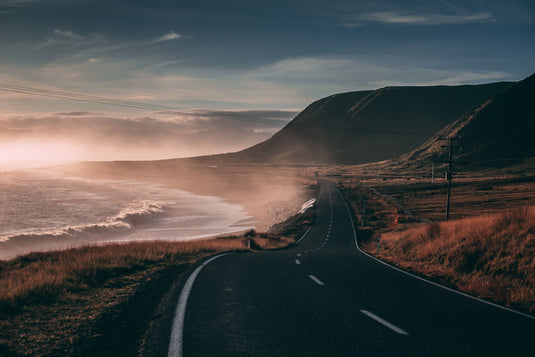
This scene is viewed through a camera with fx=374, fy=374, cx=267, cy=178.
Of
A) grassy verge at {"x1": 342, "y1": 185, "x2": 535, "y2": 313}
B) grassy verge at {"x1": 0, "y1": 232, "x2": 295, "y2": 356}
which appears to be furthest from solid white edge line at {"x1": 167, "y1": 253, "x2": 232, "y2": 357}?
grassy verge at {"x1": 342, "y1": 185, "x2": 535, "y2": 313}

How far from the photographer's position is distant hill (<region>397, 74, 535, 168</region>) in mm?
158750

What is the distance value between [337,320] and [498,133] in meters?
202

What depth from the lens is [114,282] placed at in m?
10.3

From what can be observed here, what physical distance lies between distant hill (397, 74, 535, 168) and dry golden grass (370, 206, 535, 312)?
152 m

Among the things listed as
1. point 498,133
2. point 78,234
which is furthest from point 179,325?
A: point 498,133

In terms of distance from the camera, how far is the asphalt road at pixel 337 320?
525 centimetres

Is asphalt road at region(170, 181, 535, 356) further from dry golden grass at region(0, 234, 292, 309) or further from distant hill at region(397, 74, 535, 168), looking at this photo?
distant hill at region(397, 74, 535, 168)

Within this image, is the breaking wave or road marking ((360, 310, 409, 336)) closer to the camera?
road marking ((360, 310, 409, 336))

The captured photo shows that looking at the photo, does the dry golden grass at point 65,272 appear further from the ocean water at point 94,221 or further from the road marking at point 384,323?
the ocean water at point 94,221

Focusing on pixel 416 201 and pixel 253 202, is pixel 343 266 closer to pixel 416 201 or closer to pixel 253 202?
pixel 416 201

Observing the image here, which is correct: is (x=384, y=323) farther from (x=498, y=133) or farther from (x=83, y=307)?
(x=498, y=133)

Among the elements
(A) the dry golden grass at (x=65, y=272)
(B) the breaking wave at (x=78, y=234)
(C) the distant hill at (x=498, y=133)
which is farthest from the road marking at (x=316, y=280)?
(C) the distant hill at (x=498, y=133)

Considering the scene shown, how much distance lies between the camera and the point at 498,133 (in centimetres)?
17612

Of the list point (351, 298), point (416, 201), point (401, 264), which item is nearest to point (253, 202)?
point (416, 201)
